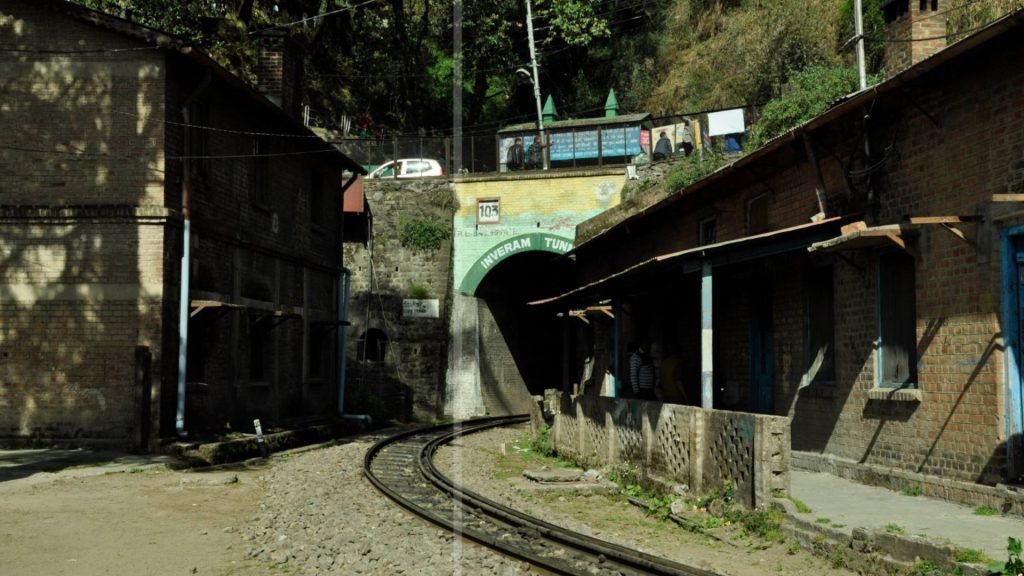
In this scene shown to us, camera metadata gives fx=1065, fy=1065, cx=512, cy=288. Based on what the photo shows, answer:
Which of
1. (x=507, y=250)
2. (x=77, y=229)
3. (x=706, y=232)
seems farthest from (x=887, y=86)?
(x=507, y=250)

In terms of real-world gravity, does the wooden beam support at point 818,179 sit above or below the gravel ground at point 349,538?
above

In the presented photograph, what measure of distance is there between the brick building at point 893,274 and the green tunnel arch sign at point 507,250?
579 inches

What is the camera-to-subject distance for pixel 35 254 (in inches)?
697

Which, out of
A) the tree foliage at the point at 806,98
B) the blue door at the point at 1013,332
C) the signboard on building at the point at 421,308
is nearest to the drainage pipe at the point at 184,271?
the blue door at the point at 1013,332

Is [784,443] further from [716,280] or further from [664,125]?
[664,125]

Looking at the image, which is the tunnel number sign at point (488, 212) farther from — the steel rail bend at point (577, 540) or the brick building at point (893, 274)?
the steel rail bend at point (577, 540)

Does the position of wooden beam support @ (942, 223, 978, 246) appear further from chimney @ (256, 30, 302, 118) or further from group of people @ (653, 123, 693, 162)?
group of people @ (653, 123, 693, 162)

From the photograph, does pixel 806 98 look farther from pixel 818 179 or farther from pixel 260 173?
pixel 818 179

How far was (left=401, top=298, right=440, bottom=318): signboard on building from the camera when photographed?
33969 millimetres

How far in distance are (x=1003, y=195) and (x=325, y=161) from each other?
1928 cm

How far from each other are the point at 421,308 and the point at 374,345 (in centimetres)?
202

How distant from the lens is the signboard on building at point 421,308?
1337 inches

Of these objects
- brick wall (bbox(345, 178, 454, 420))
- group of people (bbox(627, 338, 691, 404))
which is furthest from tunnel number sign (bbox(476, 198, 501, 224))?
group of people (bbox(627, 338, 691, 404))

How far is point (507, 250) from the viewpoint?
109 feet
